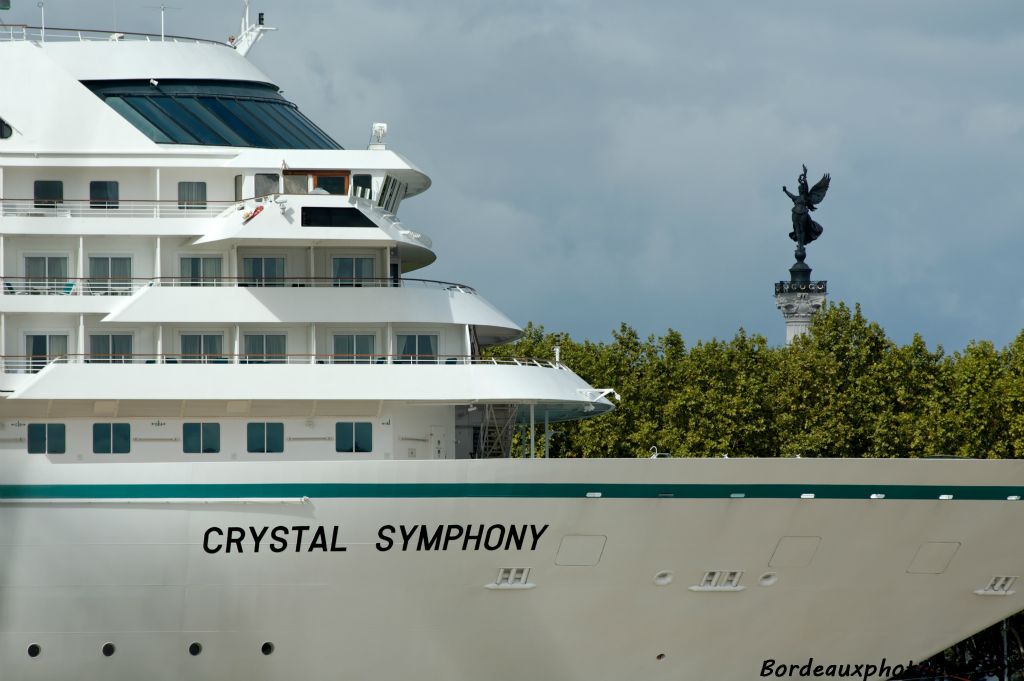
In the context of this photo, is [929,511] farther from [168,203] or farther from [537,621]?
[168,203]

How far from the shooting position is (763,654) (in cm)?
3086

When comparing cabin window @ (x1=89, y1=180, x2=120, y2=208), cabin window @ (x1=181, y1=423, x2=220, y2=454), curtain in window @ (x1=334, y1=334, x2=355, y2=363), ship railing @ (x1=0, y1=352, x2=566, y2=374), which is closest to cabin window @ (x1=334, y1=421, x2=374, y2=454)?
ship railing @ (x1=0, y1=352, x2=566, y2=374)

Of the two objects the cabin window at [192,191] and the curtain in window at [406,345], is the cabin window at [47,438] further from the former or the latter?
the curtain in window at [406,345]

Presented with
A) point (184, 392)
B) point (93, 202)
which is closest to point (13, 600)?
point (184, 392)

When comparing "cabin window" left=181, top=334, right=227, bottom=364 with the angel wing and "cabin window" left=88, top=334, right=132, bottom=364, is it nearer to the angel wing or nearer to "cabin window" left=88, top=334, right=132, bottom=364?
"cabin window" left=88, top=334, right=132, bottom=364

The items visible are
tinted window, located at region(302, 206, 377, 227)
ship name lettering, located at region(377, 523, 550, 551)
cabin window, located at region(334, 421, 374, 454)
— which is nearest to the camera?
ship name lettering, located at region(377, 523, 550, 551)

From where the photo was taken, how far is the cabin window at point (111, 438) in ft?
101

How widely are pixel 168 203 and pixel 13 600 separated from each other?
8.42 metres

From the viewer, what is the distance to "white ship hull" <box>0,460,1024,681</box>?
29625mm

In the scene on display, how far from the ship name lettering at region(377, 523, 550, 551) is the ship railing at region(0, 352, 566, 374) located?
335cm

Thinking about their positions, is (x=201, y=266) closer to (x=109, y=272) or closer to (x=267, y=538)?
(x=109, y=272)

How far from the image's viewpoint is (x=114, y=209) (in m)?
33.3

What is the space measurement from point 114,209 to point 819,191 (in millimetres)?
62199

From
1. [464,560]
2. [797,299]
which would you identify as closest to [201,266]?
[464,560]
